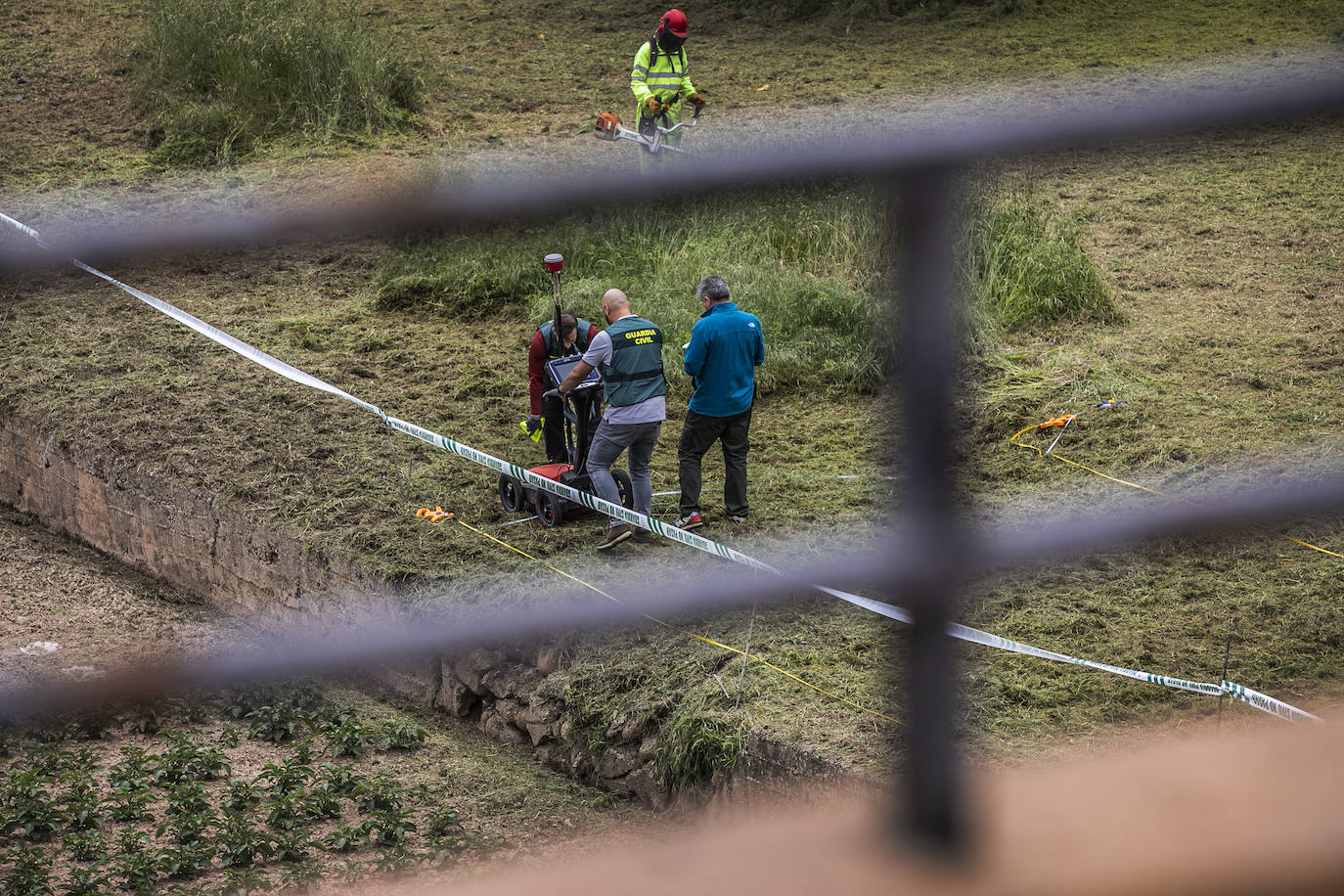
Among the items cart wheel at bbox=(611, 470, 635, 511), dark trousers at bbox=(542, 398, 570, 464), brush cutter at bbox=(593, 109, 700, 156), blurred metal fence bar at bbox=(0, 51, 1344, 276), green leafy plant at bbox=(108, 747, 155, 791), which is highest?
blurred metal fence bar at bbox=(0, 51, 1344, 276)

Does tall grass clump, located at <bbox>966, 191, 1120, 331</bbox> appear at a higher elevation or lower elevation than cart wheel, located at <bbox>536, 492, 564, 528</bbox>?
higher

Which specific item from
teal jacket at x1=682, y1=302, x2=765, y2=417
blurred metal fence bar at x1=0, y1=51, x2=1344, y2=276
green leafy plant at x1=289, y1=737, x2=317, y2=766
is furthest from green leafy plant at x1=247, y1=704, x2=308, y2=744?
blurred metal fence bar at x1=0, y1=51, x2=1344, y2=276

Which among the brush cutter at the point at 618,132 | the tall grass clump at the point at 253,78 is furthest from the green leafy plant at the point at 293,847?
the tall grass clump at the point at 253,78

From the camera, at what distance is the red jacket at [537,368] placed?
8.30 meters

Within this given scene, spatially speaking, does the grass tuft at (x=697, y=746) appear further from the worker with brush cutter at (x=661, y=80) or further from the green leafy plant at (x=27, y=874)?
the worker with brush cutter at (x=661, y=80)

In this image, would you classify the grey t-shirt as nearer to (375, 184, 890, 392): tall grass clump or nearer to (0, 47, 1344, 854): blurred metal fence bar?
(375, 184, 890, 392): tall grass clump

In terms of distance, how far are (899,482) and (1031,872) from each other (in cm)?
34

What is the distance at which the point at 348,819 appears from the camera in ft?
21.0

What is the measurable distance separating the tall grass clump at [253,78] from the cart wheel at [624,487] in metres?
7.72

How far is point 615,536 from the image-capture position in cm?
774

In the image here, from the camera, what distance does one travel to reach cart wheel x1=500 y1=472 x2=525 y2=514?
27.1 feet

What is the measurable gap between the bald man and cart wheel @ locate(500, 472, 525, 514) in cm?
67

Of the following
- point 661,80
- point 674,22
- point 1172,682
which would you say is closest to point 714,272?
point 661,80

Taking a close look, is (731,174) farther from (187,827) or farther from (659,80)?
(659,80)
